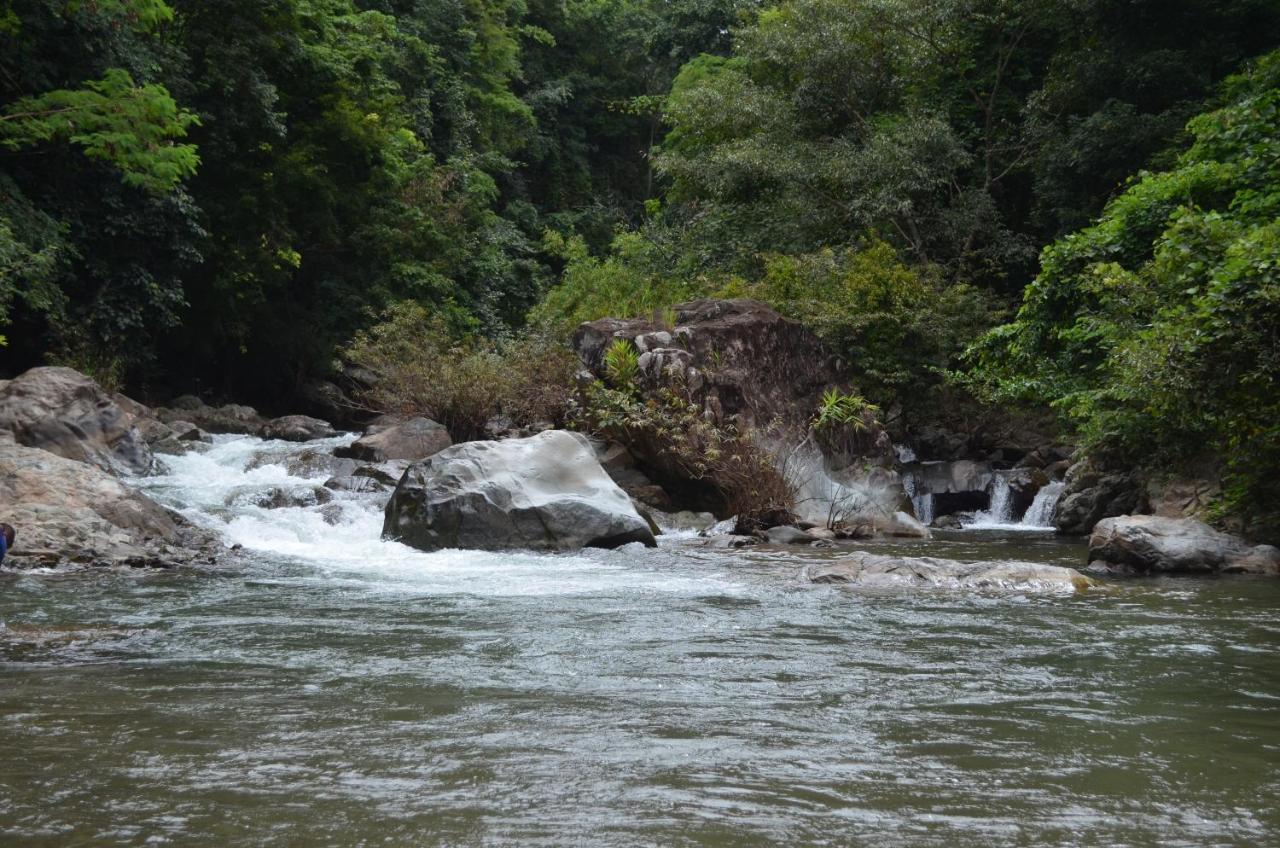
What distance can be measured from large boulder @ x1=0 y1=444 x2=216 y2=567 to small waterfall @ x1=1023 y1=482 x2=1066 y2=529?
459 inches

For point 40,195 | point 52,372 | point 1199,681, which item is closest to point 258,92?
point 40,195

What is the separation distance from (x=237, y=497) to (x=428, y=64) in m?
19.4

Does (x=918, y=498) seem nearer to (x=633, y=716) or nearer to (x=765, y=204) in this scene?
(x=765, y=204)

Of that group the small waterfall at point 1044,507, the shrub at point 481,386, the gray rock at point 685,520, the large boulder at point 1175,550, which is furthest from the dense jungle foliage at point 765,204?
the gray rock at point 685,520

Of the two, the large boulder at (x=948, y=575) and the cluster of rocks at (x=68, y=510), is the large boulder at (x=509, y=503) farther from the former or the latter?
the large boulder at (x=948, y=575)

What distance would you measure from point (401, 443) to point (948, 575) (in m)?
10.1

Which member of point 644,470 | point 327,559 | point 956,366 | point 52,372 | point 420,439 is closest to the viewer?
point 327,559

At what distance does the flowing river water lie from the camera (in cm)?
348

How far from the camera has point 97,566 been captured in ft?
32.5

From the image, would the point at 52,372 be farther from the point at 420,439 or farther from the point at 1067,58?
the point at 1067,58

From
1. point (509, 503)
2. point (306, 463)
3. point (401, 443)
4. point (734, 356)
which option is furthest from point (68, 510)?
point (734, 356)

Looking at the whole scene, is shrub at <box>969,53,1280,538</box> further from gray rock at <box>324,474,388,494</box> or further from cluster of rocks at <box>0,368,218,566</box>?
cluster of rocks at <box>0,368,218,566</box>

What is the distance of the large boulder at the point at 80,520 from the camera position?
10.0 m

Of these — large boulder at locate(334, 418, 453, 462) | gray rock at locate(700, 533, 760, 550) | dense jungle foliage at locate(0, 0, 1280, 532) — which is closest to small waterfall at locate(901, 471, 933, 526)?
dense jungle foliage at locate(0, 0, 1280, 532)
